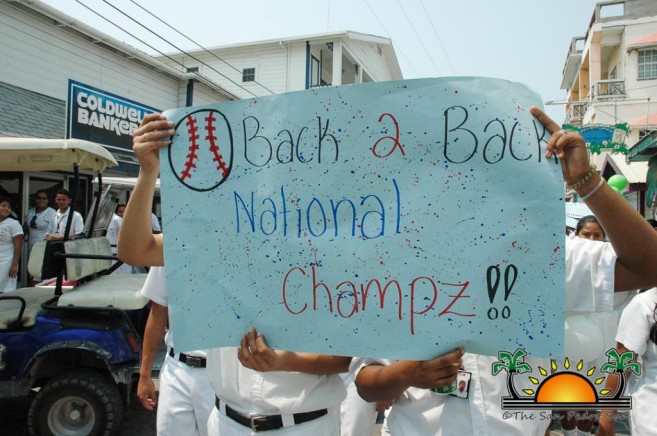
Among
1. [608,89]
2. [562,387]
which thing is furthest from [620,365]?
[608,89]

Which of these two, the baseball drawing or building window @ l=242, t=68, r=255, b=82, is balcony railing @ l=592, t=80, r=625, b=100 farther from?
the baseball drawing

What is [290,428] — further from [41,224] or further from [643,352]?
[41,224]

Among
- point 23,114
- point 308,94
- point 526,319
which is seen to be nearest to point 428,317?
point 526,319

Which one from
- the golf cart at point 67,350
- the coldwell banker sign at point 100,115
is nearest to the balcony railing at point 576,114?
the coldwell banker sign at point 100,115

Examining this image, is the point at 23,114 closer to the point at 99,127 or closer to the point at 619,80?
the point at 99,127

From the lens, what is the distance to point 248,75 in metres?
20.6

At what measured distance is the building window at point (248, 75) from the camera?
2058 cm

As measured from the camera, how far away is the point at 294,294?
1.58m

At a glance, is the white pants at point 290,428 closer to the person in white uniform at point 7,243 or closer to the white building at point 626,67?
the person in white uniform at point 7,243

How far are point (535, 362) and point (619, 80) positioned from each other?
79.0 ft

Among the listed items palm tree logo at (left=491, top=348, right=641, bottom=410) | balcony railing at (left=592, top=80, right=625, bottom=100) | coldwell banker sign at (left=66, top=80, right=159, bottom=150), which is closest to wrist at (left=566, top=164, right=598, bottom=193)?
palm tree logo at (left=491, top=348, right=641, bottom=410)

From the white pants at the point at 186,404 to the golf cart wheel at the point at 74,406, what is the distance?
1379mm

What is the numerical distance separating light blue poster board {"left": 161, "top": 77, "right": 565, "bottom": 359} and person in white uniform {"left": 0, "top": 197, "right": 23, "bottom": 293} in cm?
657

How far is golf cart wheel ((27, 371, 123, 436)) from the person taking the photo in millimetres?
3742
